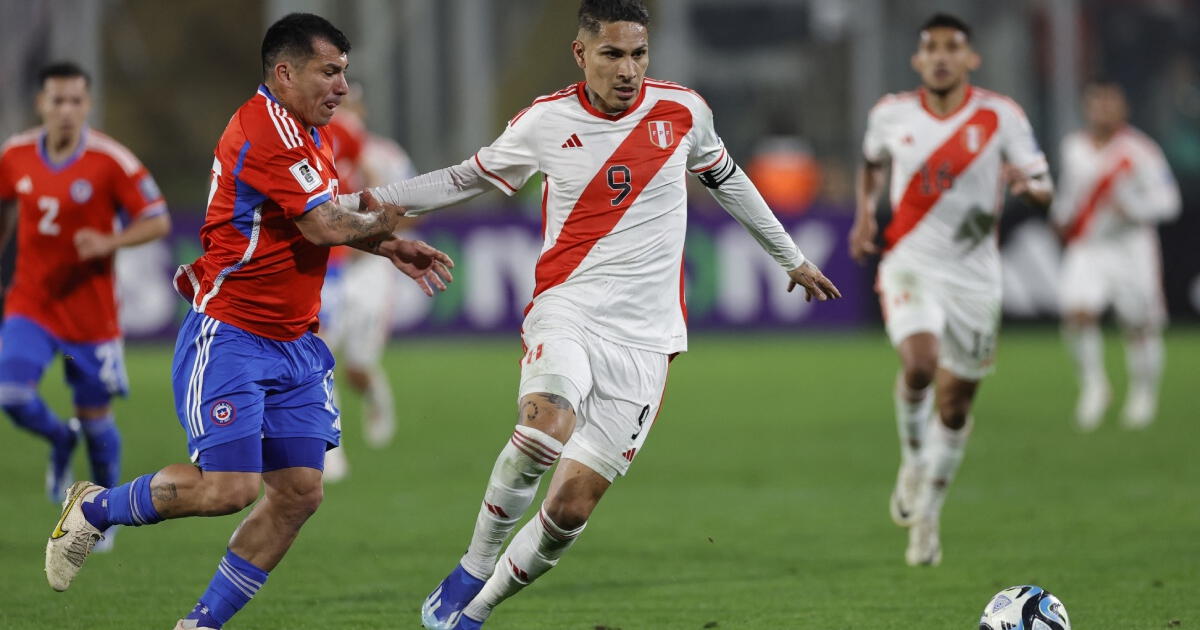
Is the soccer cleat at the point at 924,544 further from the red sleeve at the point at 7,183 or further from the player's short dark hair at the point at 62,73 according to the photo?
the red sleeve at the point at 7,183

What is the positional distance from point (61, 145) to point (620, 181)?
3869 mm

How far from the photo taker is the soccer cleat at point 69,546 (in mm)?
6051

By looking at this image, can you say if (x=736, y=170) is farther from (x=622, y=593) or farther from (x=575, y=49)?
(x=622, y=593)

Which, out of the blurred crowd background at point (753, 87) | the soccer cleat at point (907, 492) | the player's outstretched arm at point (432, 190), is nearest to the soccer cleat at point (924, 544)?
the soccer cleat at point (907, 492)

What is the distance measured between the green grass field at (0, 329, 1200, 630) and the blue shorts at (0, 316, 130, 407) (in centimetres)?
76

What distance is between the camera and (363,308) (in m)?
13.1

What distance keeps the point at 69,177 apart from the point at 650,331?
3881 millimetres

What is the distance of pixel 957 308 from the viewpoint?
8648mm

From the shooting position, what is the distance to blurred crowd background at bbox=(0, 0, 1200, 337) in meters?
20.7

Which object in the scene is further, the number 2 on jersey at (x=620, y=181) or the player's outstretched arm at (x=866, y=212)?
the player's outstretched arm at (x=866, y=212)

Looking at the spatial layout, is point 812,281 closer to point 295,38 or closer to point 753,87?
point 295,38

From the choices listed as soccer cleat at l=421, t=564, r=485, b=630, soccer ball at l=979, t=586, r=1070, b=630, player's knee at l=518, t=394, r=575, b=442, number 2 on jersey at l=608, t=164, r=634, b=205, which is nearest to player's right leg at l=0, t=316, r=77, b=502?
soccer cleat at l=421, t=564, r=485, b=630

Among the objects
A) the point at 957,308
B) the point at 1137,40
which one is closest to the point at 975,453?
the point at 957,308

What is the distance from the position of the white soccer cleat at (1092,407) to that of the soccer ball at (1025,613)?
8.06 meters
